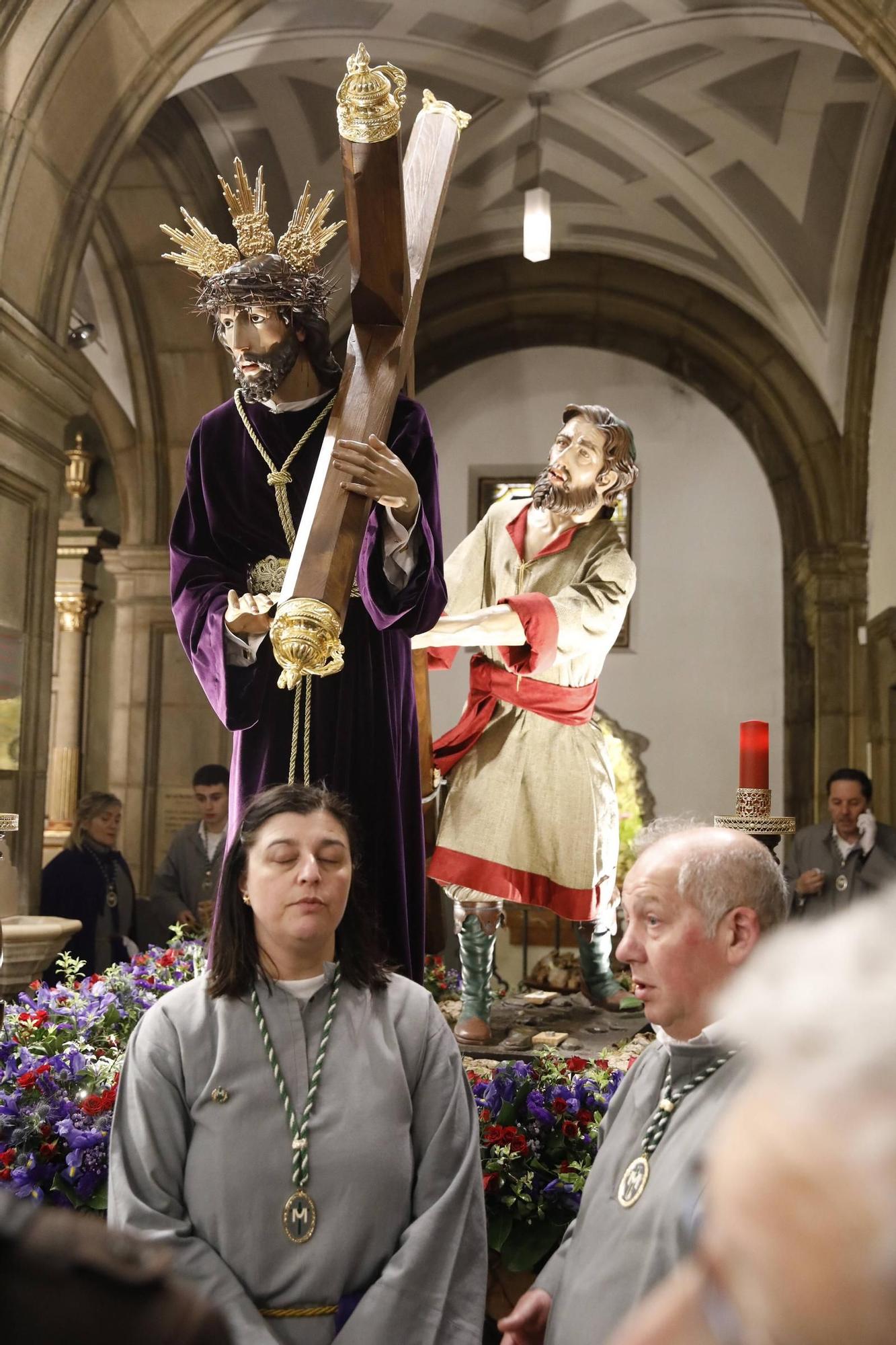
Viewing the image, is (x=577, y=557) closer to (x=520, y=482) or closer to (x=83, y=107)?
(x=83, y=107)

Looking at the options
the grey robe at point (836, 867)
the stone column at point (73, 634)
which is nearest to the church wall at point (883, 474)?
the grey robe at point (836, 867)

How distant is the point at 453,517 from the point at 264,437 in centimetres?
959

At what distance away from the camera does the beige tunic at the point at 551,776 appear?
390 cm

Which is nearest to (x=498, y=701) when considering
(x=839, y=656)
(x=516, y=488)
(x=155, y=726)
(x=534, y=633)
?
(x=534, y=633)

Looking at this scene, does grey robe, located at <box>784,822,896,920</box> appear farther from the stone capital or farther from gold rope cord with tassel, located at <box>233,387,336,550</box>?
the stone capital

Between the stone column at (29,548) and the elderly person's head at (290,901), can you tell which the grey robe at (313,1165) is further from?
the stone column at (29,548)

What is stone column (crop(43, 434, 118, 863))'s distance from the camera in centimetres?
1255

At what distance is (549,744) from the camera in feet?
13.4

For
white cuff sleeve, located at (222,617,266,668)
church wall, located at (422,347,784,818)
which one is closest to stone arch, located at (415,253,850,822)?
church wall, located at (422,347,784,818)

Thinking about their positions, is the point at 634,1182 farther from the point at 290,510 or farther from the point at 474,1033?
the point at 474,1033

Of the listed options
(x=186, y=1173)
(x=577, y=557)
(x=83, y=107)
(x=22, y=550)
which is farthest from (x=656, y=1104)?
(x=83, y=107)

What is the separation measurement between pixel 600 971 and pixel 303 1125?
2.41 meters

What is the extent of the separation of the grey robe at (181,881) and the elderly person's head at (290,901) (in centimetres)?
480

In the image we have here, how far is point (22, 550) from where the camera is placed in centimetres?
589
